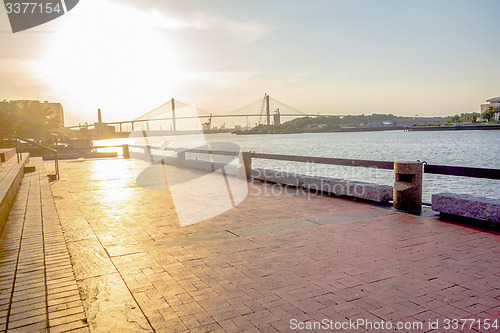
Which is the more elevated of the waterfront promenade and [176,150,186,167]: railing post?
[176,150,186,167]: railing post

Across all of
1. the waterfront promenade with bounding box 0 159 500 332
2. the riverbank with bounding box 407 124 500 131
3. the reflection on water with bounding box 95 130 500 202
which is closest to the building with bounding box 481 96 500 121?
the riverbank with bounding box 407 124 500 131

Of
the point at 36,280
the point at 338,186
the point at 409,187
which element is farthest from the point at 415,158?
the point at 36,280

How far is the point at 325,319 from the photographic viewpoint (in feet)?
10.3

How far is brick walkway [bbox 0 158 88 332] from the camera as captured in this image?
284 cm

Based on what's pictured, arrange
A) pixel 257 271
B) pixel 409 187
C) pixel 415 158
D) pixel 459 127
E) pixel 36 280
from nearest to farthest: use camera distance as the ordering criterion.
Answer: pixel 36 280 < pixel 257 271 < pixel 409 187 < pixel 415 158 < pixel 459 127

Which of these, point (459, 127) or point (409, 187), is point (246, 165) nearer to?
point (409, 187)

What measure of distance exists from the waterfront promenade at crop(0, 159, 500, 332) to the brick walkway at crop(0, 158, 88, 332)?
0.02 metres

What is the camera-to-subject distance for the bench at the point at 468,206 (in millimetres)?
5898

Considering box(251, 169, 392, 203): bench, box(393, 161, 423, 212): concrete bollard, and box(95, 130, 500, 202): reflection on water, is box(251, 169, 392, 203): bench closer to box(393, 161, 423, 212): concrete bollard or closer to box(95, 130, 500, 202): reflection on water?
box(393, 161, 423, 212): concrete bollard

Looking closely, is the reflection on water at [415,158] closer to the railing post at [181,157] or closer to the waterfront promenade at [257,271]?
the railing post at [181,157]

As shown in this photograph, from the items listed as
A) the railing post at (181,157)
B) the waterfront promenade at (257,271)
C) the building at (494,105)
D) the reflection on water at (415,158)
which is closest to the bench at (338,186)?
the waterfront promenade at (257,271)

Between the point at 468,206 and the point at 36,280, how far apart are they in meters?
6.29

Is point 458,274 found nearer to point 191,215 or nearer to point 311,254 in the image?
Answer: point 311,254

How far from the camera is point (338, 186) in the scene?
350 inches
